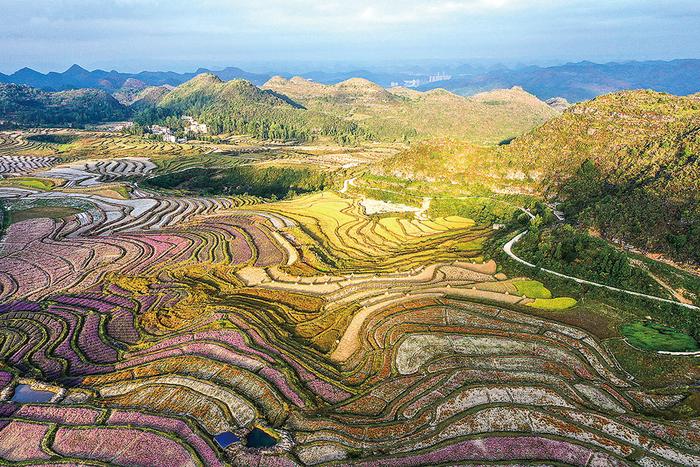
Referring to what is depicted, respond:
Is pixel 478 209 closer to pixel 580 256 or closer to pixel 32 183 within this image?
pixel 580 256

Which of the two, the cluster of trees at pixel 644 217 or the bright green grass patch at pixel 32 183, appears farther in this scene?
the bright green grass patch at pixel 32 183

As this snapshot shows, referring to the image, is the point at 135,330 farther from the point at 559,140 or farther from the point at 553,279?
the point at 559,140

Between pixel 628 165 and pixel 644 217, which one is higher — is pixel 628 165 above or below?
above

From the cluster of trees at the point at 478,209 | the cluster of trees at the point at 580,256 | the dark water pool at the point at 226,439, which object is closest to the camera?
the dark water pool at the point at 226,439

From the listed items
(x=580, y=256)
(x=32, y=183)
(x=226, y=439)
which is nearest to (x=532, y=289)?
(x=580, y=256)

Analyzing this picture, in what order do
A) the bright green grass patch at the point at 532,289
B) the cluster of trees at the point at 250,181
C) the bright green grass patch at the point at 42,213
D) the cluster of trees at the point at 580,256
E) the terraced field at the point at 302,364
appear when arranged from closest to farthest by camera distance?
the terraced field at the point at 302,364, the cluster of trees at the point at 580,256, the bright green grass patch at the point at 532,289, the bright green grass patch at the point at 42,213, the cluster of trees at the point at 250,181

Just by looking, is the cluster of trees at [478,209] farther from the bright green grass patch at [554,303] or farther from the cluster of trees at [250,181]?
the cluster of trees at [250,181]

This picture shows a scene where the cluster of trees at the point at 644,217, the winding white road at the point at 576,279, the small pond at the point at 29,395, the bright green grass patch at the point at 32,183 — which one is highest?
the cluster of trees at the point at 644,217

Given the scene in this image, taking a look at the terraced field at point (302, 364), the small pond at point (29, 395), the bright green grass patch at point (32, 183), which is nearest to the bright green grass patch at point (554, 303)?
the terraced field at point (302, 364)
